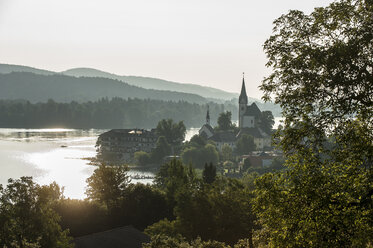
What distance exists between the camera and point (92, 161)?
95.4 metres

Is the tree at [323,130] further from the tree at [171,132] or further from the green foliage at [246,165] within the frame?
the tree at [171,132]

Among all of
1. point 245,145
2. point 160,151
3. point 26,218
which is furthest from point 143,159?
point 26,218

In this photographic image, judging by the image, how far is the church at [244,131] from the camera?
115 meters

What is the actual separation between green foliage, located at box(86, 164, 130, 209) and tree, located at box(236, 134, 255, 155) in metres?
68.7

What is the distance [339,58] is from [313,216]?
11.5 ft

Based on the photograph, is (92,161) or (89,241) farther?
(92,161)

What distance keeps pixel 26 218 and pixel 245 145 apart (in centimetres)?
9037

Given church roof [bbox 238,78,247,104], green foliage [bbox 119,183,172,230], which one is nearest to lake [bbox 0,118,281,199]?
green foliage [bbox 119,183,172,230]

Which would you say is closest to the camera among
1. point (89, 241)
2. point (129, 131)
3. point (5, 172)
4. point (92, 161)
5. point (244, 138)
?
point (89, 241)

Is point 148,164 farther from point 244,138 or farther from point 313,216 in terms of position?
point 313,216

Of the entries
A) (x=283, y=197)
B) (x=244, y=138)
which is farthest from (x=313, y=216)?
(x=244, y=138)

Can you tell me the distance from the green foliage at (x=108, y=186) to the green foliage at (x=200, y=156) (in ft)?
172

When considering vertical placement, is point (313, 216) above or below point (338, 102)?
below

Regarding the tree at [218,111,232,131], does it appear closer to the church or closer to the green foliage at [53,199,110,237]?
the church
